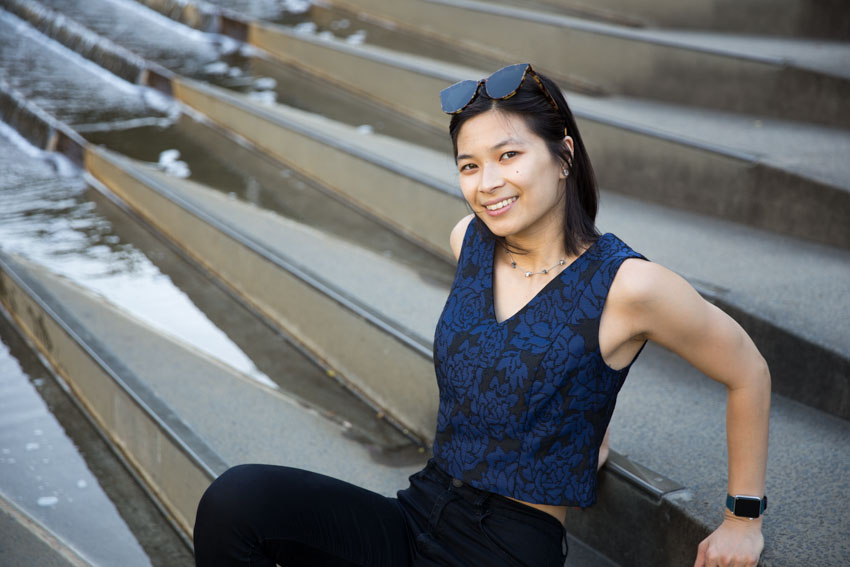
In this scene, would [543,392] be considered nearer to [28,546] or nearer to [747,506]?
[747,506]

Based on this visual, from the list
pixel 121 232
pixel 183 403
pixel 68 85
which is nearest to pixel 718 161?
pixel 183 403

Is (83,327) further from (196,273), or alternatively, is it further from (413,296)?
(413,296)

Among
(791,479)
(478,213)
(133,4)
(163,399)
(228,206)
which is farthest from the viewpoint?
(133,4)

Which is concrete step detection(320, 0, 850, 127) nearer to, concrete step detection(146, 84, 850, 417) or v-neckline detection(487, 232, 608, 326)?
concrete step detection(146, 84, 850, 417)

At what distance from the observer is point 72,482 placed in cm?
232

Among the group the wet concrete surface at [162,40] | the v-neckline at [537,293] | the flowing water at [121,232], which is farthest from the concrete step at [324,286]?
the wet concrete surface at [162,40]

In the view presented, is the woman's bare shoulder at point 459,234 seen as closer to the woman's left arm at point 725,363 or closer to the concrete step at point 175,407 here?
the woman's left arm at point 725,363

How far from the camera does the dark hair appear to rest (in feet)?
4.91

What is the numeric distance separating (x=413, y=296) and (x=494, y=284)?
1.12 metres

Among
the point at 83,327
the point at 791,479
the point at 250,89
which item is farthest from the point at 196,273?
the point at 791,479

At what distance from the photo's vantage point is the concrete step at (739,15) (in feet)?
11.7

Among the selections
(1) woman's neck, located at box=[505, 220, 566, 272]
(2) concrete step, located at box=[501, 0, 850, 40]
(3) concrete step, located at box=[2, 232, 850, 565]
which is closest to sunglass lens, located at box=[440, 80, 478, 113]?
(1) woman's neck, located at box=[505, 220, 566, 272]

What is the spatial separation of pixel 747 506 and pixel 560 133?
28.0 inches

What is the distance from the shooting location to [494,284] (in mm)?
1631
